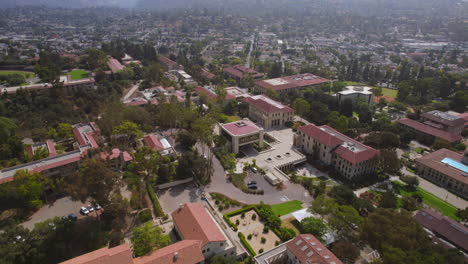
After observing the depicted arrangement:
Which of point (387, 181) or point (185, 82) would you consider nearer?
point (387, 181)

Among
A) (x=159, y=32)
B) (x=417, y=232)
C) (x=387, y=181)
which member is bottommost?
(x=387, y=181)

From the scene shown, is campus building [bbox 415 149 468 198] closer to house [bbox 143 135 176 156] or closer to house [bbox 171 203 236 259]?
house [bbox 171 203 236 259]

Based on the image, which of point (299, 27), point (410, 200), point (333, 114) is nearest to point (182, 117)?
point (333, 114)

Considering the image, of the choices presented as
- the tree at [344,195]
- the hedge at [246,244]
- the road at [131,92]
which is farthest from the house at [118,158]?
the tree at [344,195]

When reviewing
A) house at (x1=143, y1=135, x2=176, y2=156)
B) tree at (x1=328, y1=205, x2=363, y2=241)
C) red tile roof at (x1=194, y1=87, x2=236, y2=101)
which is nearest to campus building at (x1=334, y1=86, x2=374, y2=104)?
red tile roof at (x1=194, y1=87, x2=236, y2=101)

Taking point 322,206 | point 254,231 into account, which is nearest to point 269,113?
point 322,206

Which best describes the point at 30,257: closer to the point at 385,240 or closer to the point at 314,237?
the point at 314,237
